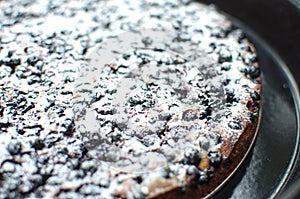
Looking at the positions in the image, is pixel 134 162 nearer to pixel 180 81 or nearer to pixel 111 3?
pixel 180 81

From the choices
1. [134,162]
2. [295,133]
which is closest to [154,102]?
[134,162]

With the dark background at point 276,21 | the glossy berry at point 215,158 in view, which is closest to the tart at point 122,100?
the glossy berry at point 215,158

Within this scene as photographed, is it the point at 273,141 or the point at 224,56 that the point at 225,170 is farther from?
the point at 224,56

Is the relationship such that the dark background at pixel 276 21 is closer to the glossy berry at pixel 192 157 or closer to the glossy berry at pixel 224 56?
the glossy berry at pixel 224 56

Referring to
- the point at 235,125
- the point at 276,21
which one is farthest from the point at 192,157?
the point at 276,21

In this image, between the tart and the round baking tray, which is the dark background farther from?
the tart

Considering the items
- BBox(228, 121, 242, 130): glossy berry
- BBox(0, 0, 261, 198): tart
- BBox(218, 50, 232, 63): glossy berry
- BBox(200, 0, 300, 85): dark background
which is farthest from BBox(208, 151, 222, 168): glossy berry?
BBox(200, 0, 300, 85): dark background
